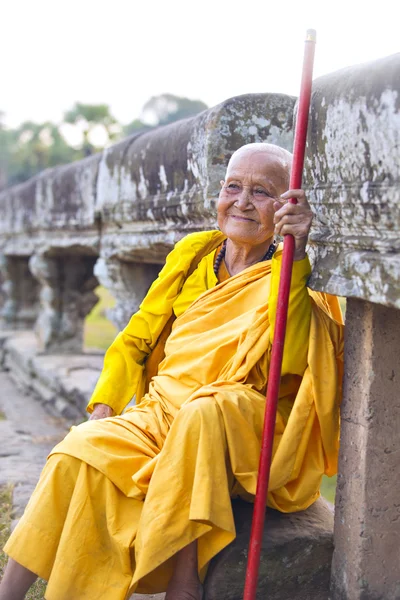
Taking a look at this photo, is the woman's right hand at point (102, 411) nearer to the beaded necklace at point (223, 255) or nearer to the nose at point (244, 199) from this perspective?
the beaded necklace at point (223, 255)

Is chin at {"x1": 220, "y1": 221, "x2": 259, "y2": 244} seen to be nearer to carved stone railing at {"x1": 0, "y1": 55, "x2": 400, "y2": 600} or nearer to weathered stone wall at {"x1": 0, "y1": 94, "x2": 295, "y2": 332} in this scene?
carved stone railing at {"x1": 0, "y1": 55, "x2": 400, "y2": 600}

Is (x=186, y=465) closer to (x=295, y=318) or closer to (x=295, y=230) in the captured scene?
(x=295, y=318)

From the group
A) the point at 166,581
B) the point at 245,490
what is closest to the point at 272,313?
the point at 245,490

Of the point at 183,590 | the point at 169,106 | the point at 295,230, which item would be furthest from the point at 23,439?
the point at 169,106

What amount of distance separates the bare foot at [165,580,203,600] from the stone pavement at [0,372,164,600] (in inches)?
14.8

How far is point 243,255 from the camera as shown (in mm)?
2895

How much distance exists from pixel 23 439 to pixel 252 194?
11.0 ft

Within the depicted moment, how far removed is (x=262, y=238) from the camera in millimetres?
2779

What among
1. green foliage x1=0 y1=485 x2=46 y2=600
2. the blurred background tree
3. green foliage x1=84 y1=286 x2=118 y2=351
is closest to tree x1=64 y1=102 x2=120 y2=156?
the blurred background tree

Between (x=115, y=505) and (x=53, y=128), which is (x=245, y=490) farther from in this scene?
(x=53, y=128)

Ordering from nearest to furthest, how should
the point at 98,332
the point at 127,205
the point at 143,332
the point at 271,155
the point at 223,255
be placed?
1. the point at 271,155
2. the point at 223,255
3. the point at 143,332
4. the point at 127,205
5. the point at 98,332

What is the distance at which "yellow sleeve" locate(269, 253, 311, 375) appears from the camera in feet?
7.88

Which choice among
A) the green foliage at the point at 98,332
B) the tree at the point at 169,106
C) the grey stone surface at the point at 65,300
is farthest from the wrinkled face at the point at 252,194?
the tree at the point at 169,106

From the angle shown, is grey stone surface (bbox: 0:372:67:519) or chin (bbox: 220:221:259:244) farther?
grey stone surface (bbox: 0:372:67:519)
